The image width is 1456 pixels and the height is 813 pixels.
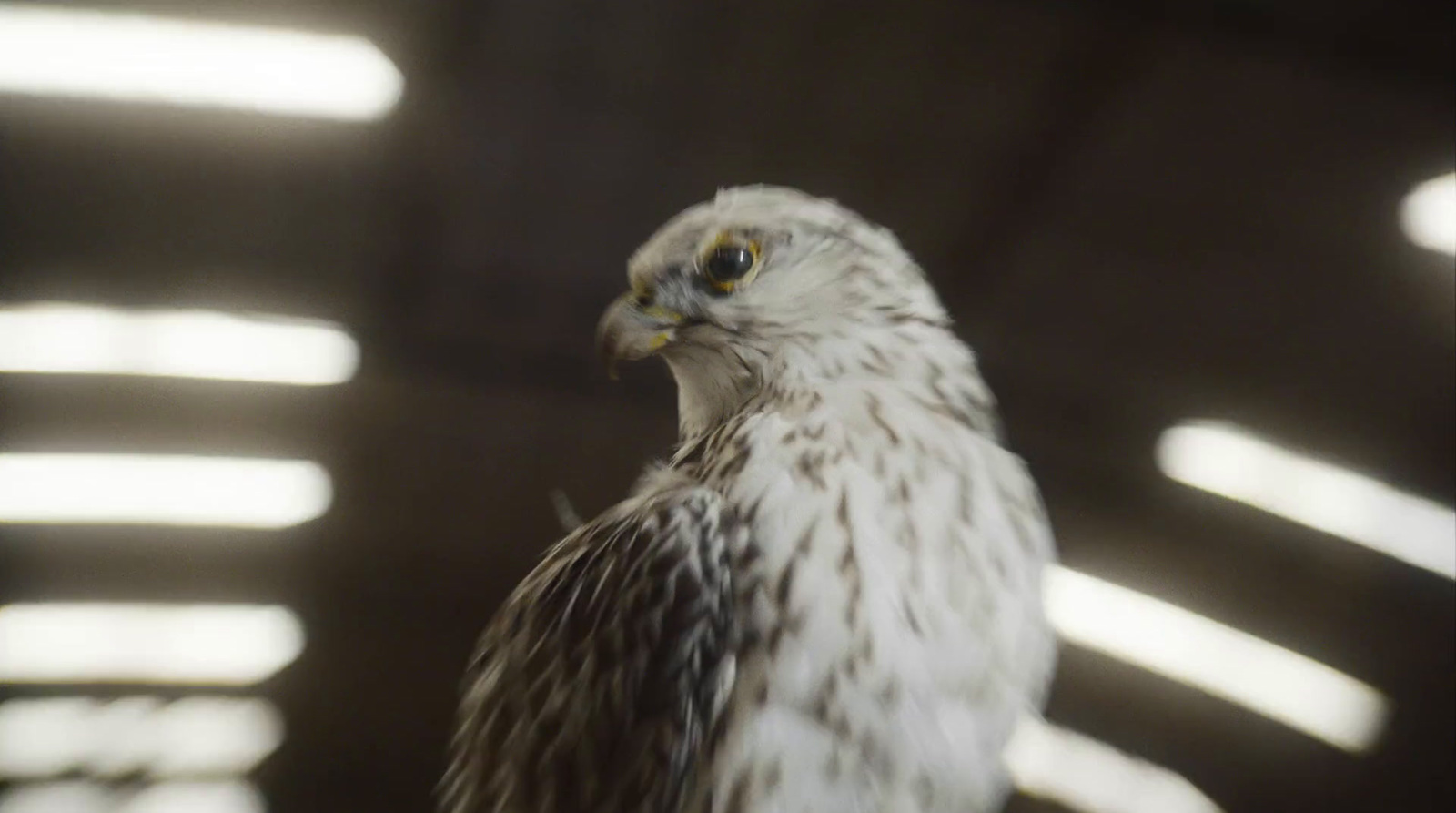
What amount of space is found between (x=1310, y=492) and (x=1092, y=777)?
584mm

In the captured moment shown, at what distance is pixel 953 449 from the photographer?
1055 mm

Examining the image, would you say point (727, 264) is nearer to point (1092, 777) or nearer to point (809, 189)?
point (809, 189)

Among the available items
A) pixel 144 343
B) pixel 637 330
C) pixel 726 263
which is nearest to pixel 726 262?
pixel 726 263

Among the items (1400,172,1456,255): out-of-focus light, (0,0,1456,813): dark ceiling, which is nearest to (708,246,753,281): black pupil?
(0,0,1456,813): dark ceiling

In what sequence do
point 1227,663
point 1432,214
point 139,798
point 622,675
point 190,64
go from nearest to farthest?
1. point 622,675
2. point 139,798
3. point 190,64
4. point 1227,663
5. point 1432,214

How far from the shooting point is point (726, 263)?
1.08 m

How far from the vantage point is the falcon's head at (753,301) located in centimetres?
108

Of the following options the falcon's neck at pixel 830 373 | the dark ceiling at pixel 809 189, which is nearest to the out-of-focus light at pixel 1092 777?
the dark ceiling at pixel 809 189

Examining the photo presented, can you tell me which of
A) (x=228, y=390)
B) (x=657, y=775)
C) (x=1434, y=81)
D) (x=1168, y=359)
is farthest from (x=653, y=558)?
(x=1434, y=81)

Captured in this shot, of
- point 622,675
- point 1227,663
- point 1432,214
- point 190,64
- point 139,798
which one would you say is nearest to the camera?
point 622,675

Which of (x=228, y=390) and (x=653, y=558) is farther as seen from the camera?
(x=228, y=390)

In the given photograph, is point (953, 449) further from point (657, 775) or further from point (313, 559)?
point (313, 559)

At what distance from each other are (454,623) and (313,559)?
7.9 inches

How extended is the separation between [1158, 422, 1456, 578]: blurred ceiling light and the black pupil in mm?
749
